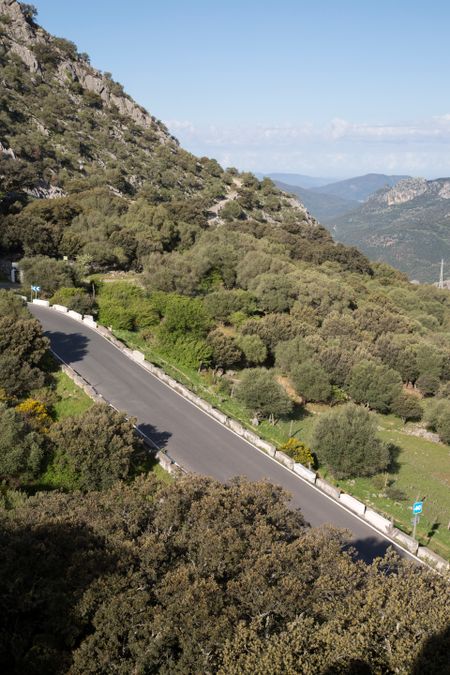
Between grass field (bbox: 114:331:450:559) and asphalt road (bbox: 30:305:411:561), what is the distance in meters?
2.34

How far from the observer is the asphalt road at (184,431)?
19.3 meters

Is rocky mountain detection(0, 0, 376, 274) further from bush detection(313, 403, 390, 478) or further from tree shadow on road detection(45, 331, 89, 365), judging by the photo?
bush detection(313, 403, 390, 478)

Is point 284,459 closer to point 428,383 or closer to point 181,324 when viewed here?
point 181,324

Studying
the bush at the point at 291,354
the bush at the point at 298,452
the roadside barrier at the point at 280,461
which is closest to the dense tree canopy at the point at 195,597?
the roadside barrier at the point at 280,461

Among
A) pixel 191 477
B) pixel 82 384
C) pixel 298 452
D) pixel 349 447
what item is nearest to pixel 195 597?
pixel 191 477

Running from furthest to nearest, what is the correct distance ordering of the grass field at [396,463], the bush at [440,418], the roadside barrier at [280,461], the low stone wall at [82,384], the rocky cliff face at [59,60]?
the rocky cliff face at [59,60] → the bush at [440,418] → the low stone wall at [82,384] → the grass field at [396,463] → the roadside barrier at [280,461]

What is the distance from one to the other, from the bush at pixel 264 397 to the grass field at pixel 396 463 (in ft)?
2.39

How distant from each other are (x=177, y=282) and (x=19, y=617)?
35727 mm

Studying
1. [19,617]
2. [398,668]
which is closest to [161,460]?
[19,617]

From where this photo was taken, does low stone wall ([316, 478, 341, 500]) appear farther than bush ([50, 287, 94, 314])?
No

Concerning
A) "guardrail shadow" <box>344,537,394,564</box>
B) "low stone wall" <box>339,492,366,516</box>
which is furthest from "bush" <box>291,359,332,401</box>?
"guardrail shadow" <box>344,537,394,564</box>

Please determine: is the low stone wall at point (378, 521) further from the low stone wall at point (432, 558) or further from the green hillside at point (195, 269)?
the green hillside at point (195, 269)

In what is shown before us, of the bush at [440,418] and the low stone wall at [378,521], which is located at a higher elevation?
the low stone wall at [378,521]

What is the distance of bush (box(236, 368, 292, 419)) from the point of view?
27750 mm
